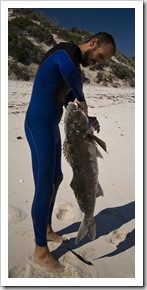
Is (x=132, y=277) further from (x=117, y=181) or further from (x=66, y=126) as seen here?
(x=117, y=181)

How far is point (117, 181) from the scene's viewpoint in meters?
5.65

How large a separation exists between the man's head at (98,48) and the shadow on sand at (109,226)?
2.07 m

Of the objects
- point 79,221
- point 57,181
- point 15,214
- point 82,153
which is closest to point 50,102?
point 82,153

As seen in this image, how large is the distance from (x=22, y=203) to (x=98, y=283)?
1580 millimetres

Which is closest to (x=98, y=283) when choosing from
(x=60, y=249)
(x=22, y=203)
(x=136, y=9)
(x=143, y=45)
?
(x=60, y=249)

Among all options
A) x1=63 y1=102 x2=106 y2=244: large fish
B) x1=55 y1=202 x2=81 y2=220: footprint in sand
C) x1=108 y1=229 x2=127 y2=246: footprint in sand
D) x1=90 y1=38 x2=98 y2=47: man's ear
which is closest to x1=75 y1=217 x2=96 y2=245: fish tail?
x1=63 y1=102 x2=106 y2=244: large fish

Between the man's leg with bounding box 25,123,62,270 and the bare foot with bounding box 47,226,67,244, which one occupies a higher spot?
the man's leg with bounding box 25,123,62,270

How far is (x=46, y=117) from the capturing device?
3.31 metres

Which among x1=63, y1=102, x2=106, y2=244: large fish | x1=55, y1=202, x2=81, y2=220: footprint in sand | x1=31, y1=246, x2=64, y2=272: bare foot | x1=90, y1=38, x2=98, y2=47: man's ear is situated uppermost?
x1=90, y1=38, x2=98, y2=47: man's ear

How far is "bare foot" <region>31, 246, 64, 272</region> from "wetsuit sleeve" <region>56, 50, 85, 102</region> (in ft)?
5.34

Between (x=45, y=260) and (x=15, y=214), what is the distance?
3.08ft

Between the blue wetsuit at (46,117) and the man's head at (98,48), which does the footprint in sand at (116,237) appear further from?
the man's head at (98,48)

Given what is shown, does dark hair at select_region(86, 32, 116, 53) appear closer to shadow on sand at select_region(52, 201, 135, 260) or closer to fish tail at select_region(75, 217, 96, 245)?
fish tail at select_region(75, 217, 96, 245)

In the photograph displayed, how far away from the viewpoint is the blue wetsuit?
3.13 m
